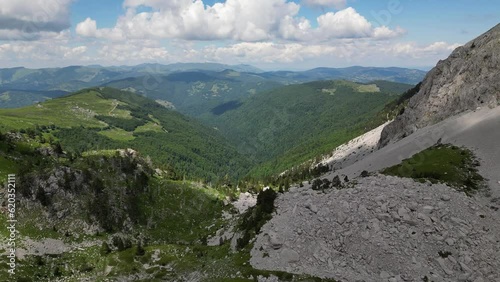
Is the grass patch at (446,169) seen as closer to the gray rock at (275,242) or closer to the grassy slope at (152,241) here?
the gray rock at (275,242)

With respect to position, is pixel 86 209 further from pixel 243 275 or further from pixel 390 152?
pixel 390 152

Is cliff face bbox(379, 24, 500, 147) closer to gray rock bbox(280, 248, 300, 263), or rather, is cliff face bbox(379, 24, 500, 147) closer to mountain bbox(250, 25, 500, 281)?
mountain bbox(250, 25, 500, 281)

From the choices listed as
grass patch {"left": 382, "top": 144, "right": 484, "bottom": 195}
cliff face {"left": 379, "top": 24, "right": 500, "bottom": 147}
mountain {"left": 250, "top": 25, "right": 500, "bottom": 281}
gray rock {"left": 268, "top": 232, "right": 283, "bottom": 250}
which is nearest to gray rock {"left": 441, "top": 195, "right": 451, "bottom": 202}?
mountain {"left": 250, "top": 25, "right": 500, "bottom": 281}

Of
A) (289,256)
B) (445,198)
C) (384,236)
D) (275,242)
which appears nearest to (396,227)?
(384,236)

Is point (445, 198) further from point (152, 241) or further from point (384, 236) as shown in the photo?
point (152, 241)

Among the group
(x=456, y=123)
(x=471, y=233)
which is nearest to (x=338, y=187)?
(x=471, y=233)

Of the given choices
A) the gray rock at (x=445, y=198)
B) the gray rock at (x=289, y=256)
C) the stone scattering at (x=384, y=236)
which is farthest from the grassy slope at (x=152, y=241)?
the gray rock at (x=445, y=198)

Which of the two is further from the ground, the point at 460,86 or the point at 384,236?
the point at 460,86
